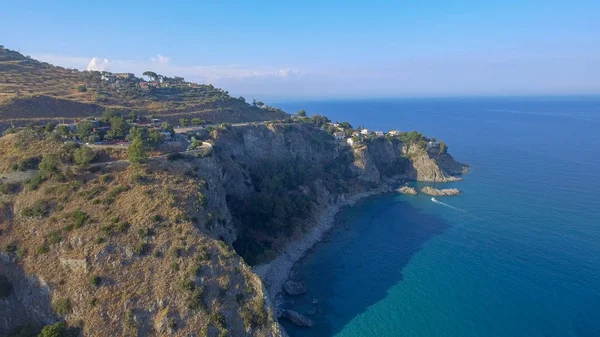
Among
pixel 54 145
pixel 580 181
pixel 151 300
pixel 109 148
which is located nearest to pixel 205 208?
pixel 151 300

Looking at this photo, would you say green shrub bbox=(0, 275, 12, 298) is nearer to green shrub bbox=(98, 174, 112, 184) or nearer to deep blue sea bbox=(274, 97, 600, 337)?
green shrub bbox=(98, 174, 112, 184)

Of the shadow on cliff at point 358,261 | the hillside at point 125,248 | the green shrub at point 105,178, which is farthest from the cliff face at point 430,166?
the green shrub at point 105,178

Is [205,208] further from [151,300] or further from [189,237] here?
[151,300]

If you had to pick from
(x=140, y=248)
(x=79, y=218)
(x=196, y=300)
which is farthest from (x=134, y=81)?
(x=196, y=300)

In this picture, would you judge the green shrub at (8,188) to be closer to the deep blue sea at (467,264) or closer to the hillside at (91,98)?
the hillside at (91,98)

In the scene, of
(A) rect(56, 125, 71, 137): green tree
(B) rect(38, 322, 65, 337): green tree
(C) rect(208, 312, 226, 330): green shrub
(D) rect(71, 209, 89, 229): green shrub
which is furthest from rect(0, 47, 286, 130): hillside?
(C) rect(208, 312, 226, 330): green shrub

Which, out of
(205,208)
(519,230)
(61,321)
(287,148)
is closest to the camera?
(61,321)

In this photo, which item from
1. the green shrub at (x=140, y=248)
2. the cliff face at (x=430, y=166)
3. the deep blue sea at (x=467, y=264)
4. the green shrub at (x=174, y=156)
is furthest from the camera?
the cliff face at (x=430, y=166)
